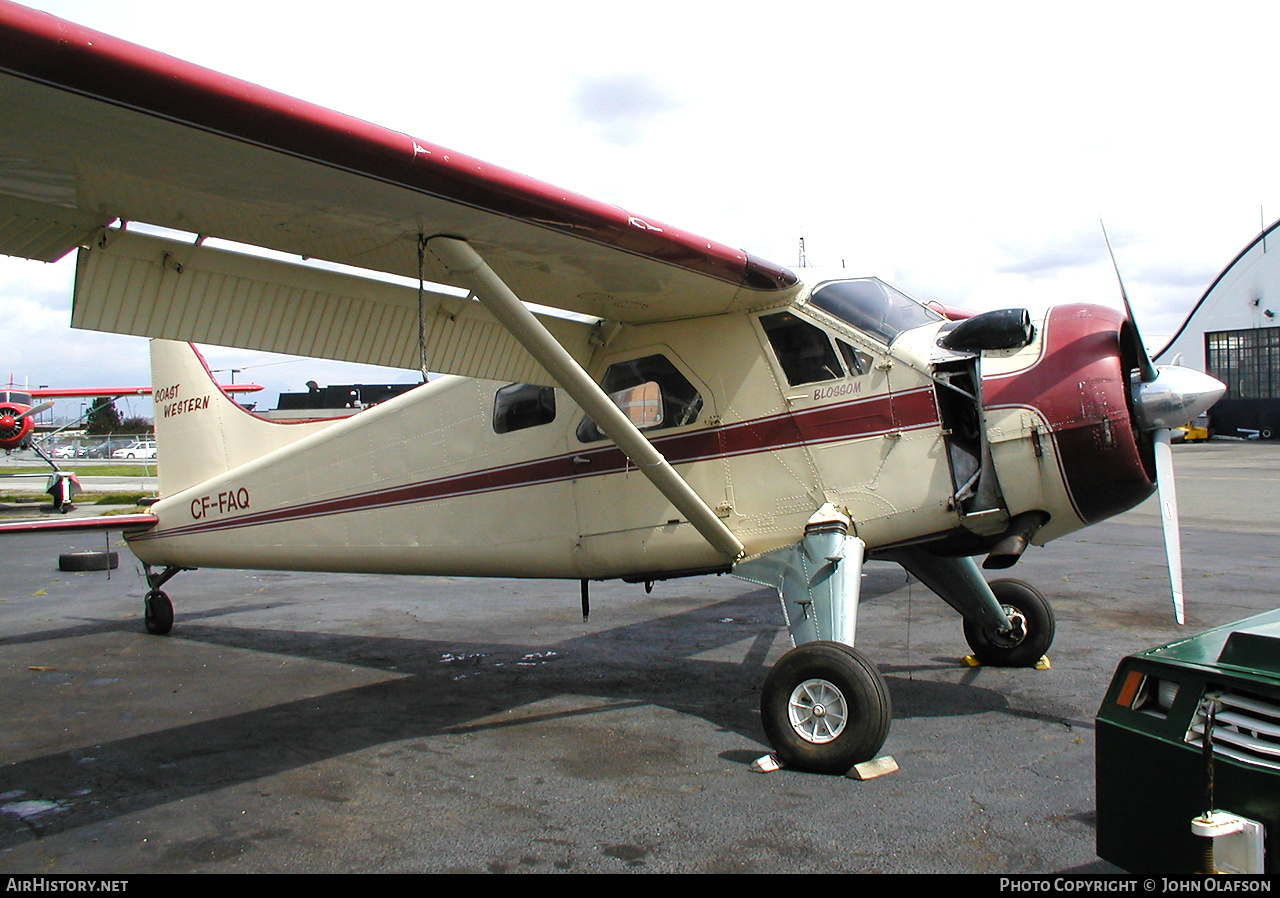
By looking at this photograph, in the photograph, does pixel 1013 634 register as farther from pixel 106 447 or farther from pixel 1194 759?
pixel 106 447

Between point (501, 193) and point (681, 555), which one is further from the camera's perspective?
point (681, 555)

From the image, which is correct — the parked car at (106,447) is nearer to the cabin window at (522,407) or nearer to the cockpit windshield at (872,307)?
the cabin window at (522,407)

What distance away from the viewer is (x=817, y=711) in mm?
4496

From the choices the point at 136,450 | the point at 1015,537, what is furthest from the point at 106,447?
the point at 1015,537

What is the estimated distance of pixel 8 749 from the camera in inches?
203

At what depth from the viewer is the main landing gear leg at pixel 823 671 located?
435cm

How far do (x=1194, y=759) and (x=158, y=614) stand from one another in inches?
352

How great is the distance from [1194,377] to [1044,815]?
2.74m

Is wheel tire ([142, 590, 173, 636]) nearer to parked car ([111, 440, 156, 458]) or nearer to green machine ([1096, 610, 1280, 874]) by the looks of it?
green machine ([1096, 610, 1280, 874])

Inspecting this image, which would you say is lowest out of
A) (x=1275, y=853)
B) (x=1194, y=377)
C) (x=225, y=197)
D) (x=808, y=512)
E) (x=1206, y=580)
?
(x=1206, y=580)

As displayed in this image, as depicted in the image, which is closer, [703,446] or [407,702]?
[703,446]

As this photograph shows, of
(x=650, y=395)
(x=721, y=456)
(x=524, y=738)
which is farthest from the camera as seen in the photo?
(x=650, y=395)
